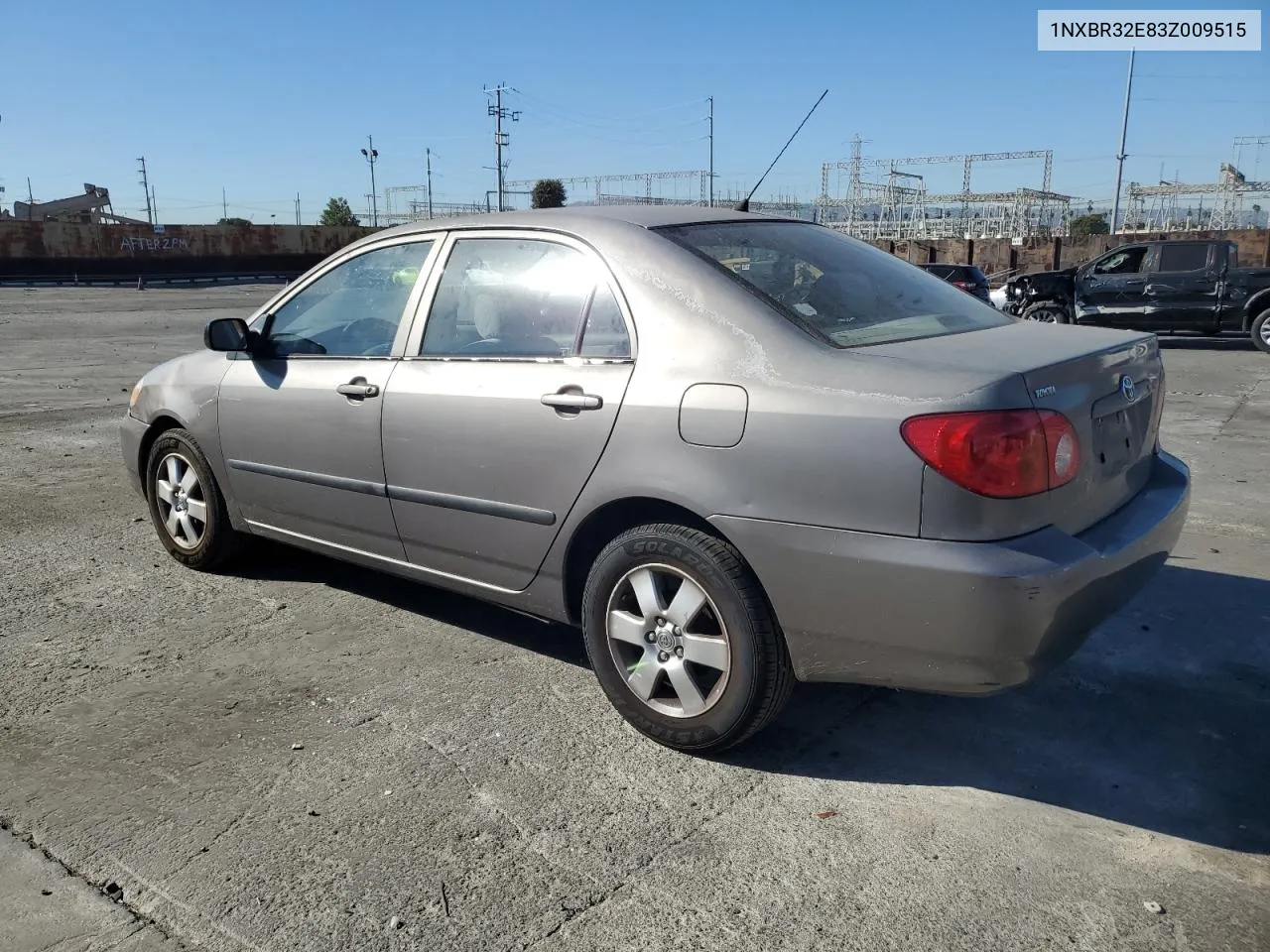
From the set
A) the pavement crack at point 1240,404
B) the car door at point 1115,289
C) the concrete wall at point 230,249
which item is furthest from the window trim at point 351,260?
the concrete wall at point 230,249

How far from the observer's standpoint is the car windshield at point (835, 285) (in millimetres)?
3195

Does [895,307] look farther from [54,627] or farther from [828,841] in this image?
[54,627]

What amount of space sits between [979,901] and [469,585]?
6.63 ft

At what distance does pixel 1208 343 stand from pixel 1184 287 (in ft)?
7.46

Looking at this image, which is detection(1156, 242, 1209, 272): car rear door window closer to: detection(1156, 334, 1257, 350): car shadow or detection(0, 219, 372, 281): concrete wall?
detection(1156, 334, 1257, 350): car shadow

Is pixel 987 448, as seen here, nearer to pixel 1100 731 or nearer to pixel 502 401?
pixel 1100 731

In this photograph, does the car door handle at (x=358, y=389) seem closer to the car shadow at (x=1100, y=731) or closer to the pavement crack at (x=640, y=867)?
the car shadow at (x=1100, y=731)

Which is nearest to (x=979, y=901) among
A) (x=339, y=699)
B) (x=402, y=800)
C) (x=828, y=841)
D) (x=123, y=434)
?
(x=828, y=841)

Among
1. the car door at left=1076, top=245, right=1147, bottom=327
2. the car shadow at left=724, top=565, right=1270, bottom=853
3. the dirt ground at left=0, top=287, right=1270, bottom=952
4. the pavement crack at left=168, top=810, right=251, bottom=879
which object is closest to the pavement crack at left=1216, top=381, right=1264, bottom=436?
the car door at left=1076, top=245, right=1147, bottom=327

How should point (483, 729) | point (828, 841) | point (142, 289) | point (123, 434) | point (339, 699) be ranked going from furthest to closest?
point (142, 289) → point (123, 434) → point (339, 699) → point (483, 729) → point (828, 841)

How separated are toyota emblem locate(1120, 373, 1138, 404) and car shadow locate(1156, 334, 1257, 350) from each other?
1471 cm

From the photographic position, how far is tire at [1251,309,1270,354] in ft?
50.6

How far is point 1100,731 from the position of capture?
3.36 m

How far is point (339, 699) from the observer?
3.62 meters
